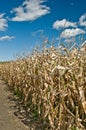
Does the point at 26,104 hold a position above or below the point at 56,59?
below

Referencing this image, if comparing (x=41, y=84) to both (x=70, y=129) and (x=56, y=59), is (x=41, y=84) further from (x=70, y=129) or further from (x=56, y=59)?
(x=70, y=129)

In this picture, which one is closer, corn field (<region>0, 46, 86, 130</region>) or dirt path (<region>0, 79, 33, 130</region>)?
corn field (<region>0, 46, 86, 130</region>)

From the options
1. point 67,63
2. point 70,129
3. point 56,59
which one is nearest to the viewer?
point 70,129

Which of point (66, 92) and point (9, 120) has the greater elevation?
point (66, 92)

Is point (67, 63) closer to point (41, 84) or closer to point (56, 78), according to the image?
point (56, 78)

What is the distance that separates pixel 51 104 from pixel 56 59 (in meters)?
1.21

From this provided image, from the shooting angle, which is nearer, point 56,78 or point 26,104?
point 56,78

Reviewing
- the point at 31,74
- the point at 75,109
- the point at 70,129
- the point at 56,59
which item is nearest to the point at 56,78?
the point at 56,59

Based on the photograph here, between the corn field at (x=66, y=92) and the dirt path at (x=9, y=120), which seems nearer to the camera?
the corn field at (x=66, y=92)

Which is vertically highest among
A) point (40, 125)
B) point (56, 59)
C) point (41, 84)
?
point (56, 59)

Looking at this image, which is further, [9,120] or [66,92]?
[9,120]

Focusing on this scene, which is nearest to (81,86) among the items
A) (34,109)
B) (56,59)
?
(56,59)

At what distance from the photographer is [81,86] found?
19.8 feet

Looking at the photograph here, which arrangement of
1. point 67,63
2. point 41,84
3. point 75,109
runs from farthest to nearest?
point 41,84 → point 67,63 → point 75,109
